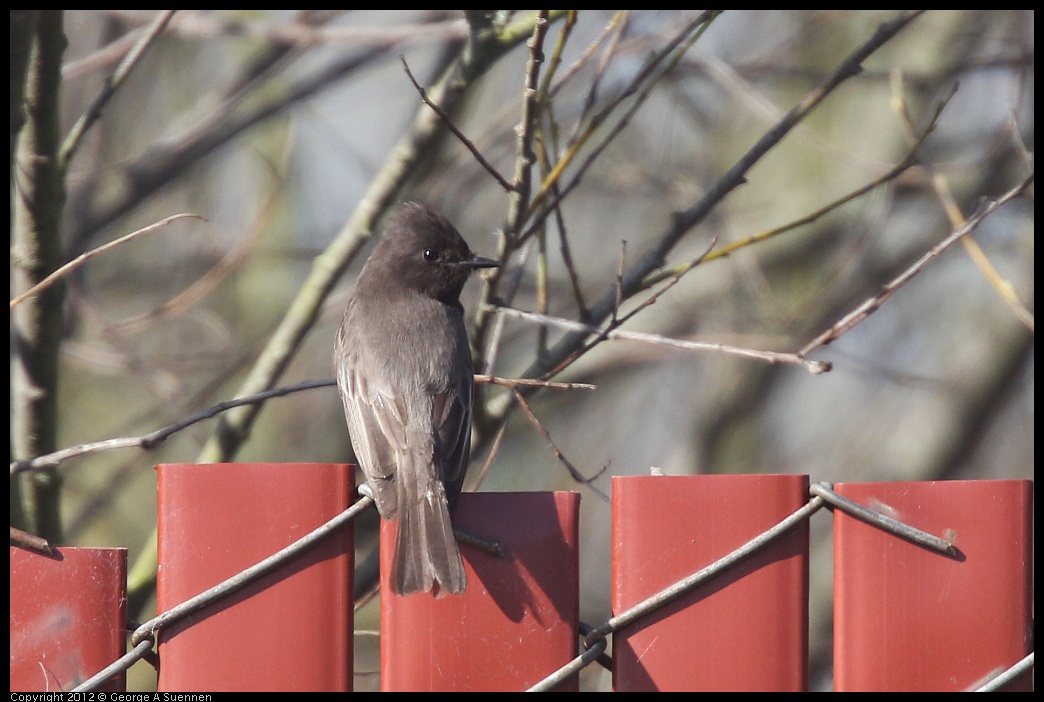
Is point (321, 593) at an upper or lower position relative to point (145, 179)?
lower

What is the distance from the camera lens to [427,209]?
14.7ft

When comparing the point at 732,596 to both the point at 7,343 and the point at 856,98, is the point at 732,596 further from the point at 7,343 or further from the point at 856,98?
the point at 856,98

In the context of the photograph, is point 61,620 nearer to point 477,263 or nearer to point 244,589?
point 244,589

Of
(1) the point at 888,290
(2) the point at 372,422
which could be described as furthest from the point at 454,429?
(1) the point at 888,290

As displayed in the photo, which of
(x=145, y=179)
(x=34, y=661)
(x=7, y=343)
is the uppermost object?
(x=145, y=179)

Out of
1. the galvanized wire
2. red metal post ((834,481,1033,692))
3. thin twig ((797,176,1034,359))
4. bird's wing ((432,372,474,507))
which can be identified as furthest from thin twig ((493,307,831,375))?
the galvanized wire

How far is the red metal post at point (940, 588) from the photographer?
2.29 metres

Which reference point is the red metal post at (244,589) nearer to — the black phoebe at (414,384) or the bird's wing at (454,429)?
the black phoebe at (414,384)

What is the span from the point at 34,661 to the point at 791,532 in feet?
5.02

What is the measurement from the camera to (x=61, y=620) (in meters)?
2.30

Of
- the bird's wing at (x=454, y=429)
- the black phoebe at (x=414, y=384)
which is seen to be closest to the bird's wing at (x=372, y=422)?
the black phoebe at (x=414, y=384)

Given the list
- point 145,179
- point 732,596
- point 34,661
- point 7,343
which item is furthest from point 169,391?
point 732,596

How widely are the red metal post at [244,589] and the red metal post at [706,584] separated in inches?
24.3

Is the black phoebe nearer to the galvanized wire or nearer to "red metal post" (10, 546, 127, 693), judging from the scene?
the galvanized wire
